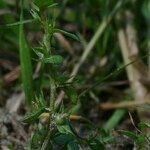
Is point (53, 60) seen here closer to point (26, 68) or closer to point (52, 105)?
point (52, 105)

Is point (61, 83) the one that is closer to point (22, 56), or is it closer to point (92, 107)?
point (22, 56)

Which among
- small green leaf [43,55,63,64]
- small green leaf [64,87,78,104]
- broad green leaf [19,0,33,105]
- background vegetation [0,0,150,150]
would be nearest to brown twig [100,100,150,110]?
background vegetation [0,0,150,150]

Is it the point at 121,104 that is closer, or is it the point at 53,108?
the point at 53,108

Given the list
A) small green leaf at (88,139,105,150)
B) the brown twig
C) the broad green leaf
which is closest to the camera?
small green leaf at (88,139,105,150)

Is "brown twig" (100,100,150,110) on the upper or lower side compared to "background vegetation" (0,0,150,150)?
lower

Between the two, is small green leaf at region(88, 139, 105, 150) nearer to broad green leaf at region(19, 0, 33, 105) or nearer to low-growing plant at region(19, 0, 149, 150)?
low-growing plant at region(19, 0, 149, 150)

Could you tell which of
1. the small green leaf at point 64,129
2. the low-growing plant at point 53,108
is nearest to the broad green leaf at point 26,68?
the low-growing plant at point 53,108

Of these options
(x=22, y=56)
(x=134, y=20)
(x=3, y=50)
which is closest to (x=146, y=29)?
(x=134, y=20)

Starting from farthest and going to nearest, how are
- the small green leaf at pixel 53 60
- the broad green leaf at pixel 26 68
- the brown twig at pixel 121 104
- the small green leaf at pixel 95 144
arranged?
the brown twig at pixel 121 104 → the broad green leaf at pixel 26 68 → the small green leaf at pixel 95 144 → the small green leaf at pixel 53 60

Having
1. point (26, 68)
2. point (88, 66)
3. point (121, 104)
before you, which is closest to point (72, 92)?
point (26, 68)

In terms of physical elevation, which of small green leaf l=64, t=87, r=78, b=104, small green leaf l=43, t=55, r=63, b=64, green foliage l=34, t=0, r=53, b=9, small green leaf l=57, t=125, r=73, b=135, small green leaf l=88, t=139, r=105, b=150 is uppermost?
green foliage l=34, t=0, r=53, b=9

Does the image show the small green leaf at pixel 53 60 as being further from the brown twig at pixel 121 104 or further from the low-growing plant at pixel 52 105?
the brown twig at pixel 121 104

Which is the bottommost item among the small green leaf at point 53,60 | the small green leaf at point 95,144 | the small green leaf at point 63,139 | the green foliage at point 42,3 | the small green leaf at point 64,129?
the small green leaf at point 95,144
